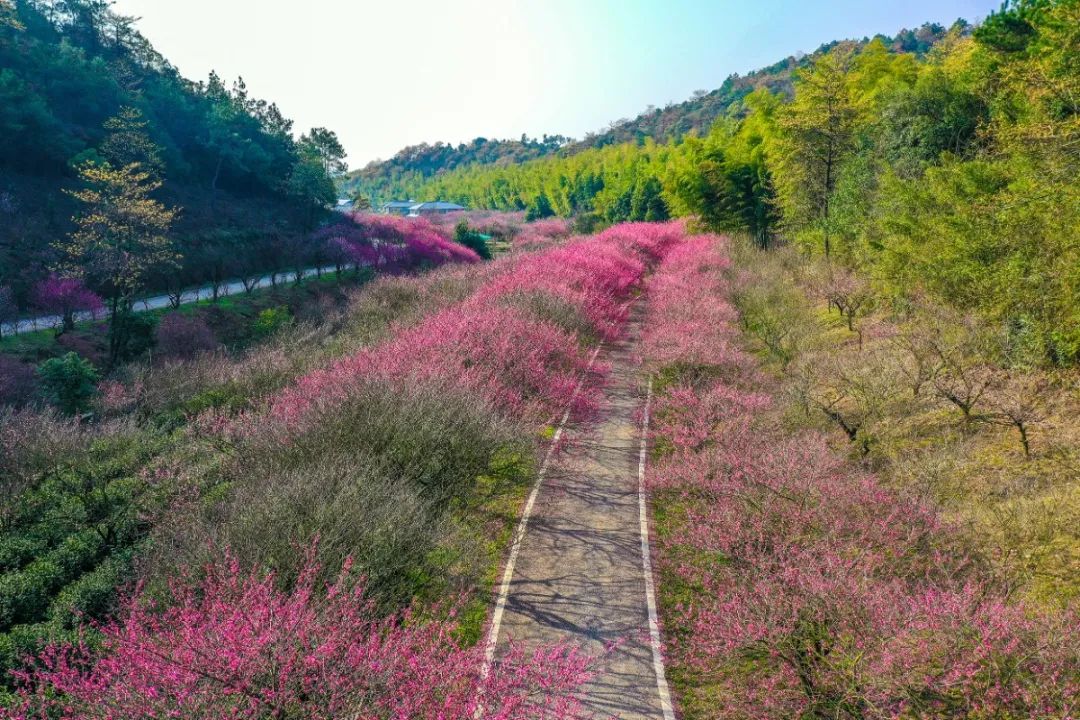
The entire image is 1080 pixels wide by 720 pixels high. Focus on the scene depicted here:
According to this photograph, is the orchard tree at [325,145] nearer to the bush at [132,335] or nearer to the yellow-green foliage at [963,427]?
the bush at [132,335]

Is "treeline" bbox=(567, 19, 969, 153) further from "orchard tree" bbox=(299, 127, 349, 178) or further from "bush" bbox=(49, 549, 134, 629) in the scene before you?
"bush" bbox=(49, 549, 134, 629)

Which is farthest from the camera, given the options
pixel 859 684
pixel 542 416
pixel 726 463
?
pixel 542 416

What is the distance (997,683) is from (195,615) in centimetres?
839

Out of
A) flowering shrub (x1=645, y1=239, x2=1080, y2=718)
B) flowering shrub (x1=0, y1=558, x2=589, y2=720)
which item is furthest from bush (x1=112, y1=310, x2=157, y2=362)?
flowering shrub (x1=645, y1=239, x2=1080, y2=718)

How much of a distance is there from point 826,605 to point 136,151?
54.5m

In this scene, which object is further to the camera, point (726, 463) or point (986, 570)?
point (726, 463)

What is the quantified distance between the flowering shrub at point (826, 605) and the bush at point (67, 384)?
67.3ft

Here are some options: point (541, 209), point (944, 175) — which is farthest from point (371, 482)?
point (541, 209)

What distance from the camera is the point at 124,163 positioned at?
4394 cm

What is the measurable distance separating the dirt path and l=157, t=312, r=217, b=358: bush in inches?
884

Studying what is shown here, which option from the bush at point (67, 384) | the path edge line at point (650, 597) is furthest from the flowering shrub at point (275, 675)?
the bush at point (67, 384)

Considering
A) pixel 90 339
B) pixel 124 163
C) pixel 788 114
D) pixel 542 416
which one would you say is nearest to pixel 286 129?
pixel 124 163

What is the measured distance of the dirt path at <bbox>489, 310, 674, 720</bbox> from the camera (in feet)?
29.0

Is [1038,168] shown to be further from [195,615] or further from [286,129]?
[286,129]
